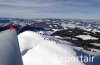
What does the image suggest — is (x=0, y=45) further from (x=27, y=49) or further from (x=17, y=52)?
(x=27, y=49)

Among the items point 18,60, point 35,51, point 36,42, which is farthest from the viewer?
point 36,42

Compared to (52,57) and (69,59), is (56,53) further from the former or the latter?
(69,59)

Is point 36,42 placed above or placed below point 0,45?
below

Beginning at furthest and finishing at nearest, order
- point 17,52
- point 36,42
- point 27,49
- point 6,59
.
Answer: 1. point 36,42
2. point 27,49
3. point 17,52
4. point 6,59

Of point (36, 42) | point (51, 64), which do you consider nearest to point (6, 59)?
point (51, 64)

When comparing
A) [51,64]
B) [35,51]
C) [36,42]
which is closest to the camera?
[51,64]

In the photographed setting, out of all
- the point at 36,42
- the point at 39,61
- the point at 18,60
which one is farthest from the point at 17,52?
the point at 36,42

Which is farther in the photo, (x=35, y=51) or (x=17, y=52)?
(x=35, y=51)

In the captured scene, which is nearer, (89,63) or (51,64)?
(51,64)

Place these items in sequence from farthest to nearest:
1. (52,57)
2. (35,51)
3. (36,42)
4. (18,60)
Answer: (36,42) < (35,51) < (52,57) < (18,60)
